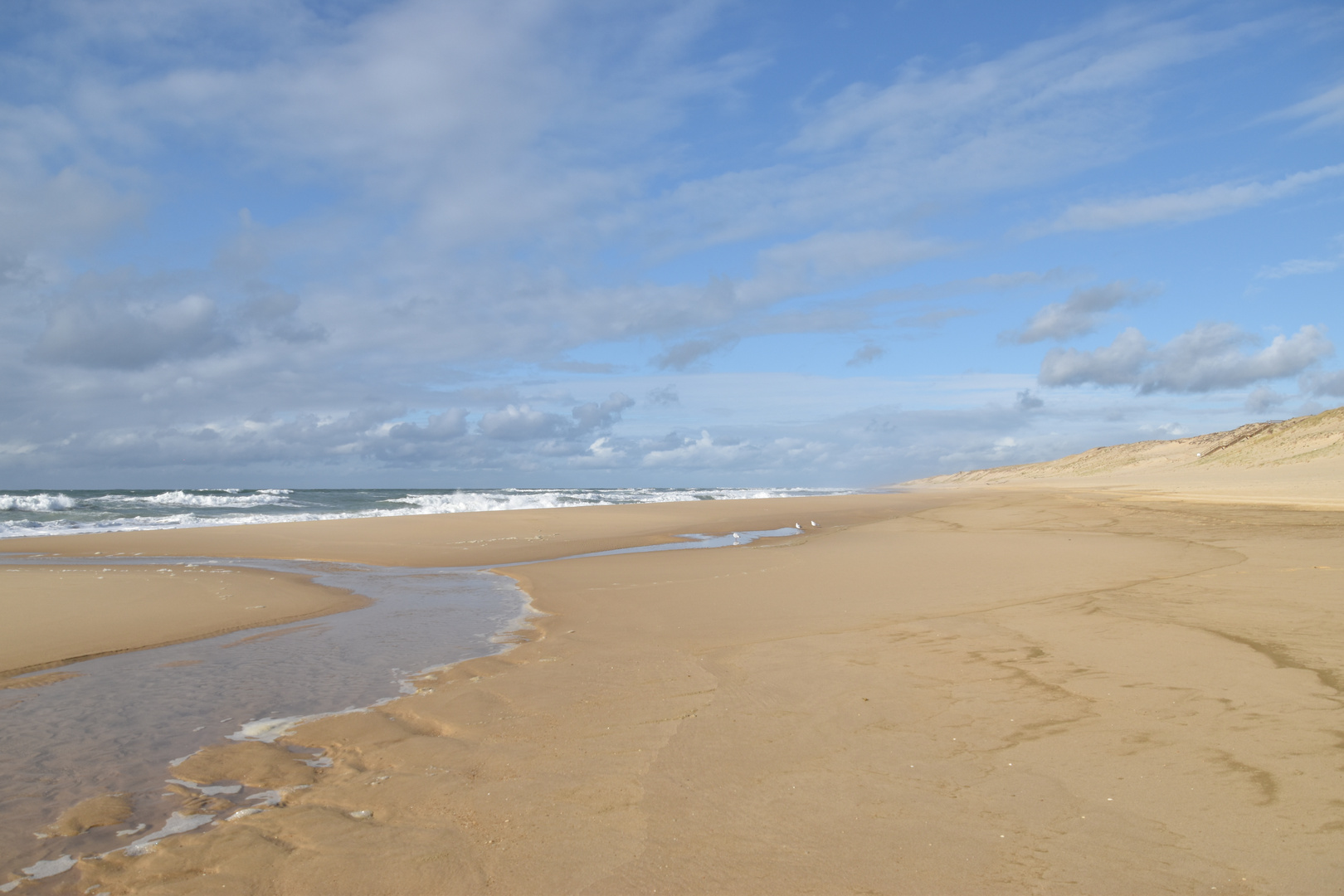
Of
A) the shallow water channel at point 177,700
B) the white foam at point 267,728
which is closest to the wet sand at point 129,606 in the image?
the shallow water channel at point 177,700

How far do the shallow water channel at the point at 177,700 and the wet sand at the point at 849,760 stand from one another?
36 centimetres

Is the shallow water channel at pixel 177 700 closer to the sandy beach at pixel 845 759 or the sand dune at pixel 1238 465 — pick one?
the sandy beach at pixel 845 759

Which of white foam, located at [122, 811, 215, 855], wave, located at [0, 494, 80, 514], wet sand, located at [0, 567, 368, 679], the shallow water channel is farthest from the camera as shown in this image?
wave, located at [0, 494, 80, 514]

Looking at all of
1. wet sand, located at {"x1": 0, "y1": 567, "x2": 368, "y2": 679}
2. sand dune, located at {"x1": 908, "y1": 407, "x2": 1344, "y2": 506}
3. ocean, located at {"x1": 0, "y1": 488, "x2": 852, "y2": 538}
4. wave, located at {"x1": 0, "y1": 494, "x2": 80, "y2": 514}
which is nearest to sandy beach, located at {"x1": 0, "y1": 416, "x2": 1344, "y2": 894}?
wet sand, located at {"x1": 0, "y1": 567, "x2": 368, "y2": 679}

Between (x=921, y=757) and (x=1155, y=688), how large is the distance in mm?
2166

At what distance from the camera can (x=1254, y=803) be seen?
3.43 metres

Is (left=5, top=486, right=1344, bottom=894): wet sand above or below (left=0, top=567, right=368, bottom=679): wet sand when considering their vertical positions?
below

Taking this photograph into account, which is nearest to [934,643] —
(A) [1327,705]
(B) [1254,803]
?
(A) [1327,705]

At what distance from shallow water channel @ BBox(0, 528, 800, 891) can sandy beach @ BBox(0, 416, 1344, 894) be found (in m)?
0.29

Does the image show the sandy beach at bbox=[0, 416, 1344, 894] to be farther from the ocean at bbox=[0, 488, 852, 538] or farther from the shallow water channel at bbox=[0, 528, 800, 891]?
the ocean at bbox=[0, 488, 852, 538]

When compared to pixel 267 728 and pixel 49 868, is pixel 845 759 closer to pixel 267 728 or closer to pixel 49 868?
pixel 49 868

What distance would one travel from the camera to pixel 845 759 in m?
4.23

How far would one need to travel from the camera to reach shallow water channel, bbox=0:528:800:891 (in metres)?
3.91

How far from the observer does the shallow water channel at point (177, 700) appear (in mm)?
3908
